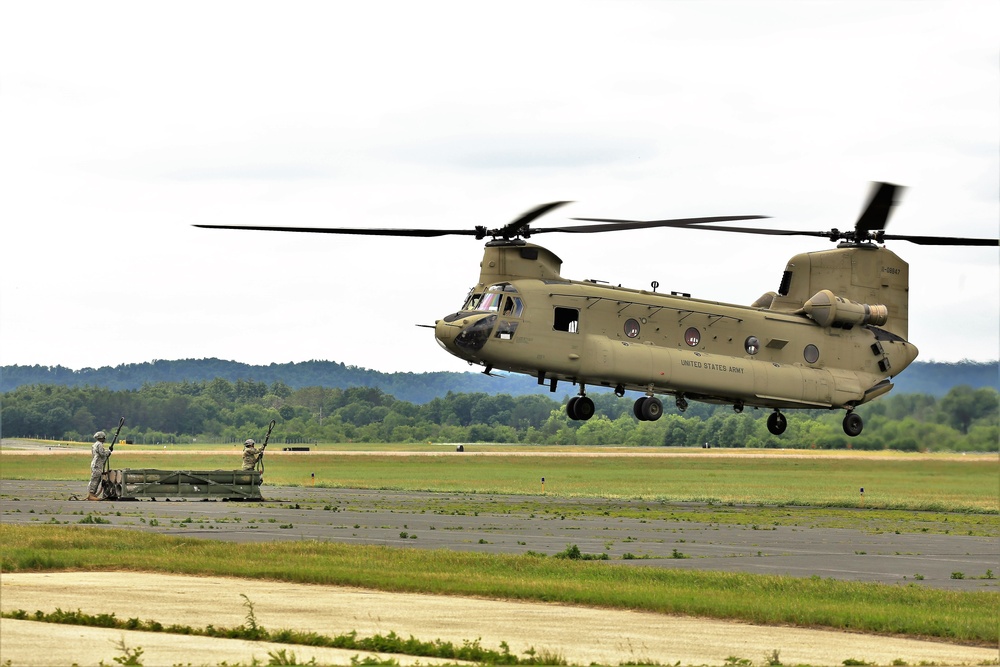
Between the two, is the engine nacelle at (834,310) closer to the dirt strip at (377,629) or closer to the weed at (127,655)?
the dirt strip at (377,629)

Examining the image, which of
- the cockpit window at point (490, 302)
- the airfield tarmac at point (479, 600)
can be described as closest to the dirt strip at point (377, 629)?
the airfield tarmac at point (479, 600)

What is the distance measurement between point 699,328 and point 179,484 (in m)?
21.5

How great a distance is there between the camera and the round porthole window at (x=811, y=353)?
154 ft

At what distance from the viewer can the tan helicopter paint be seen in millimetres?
41719

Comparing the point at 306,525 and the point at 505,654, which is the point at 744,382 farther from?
the point at 505,654

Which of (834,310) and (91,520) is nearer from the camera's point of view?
(91,520)

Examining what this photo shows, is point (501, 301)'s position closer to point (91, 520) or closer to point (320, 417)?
point (91, 520)

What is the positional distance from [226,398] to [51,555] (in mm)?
107427

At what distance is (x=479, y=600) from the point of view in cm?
2481

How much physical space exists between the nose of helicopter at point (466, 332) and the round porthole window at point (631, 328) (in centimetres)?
482

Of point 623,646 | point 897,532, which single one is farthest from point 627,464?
point 623,646

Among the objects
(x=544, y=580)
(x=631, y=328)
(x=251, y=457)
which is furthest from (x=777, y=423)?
(x=544, y=580)

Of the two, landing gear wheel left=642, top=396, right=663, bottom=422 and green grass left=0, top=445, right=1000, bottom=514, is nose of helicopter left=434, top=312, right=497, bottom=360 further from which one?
green grass left=0, top=445, right=1000, bottom=514

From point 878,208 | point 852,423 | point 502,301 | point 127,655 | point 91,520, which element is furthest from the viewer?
point 852,423
